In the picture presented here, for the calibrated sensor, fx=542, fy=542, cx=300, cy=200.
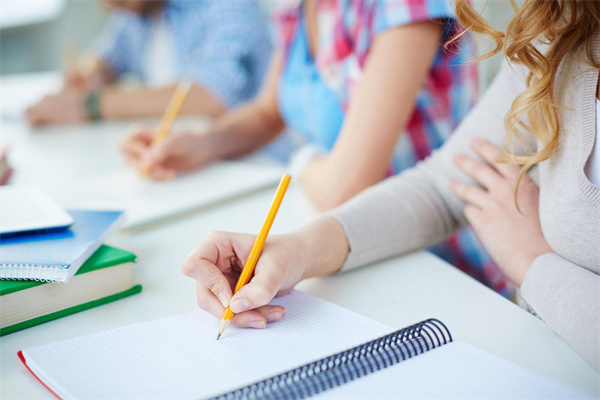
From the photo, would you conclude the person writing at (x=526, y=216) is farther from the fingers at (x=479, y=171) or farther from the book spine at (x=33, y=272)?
the book spine at (x=33, y=272)

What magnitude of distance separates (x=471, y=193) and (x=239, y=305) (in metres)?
0.32

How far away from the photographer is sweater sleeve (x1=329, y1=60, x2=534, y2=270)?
23.4 inches

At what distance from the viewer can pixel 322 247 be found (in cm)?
55

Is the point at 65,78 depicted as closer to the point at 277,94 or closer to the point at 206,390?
the point at 277,94

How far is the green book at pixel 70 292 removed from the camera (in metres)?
0.47

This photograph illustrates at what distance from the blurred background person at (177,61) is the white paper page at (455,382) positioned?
132 centimetres

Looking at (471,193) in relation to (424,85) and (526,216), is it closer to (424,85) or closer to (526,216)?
(526,216)

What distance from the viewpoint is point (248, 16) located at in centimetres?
169

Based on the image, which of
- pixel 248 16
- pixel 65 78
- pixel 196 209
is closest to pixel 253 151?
pixel 196 209

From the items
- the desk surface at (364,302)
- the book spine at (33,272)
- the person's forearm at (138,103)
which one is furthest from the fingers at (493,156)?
the person's forearm at (138,103)

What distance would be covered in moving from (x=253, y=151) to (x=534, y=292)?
0.87 meters

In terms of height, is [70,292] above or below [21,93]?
below

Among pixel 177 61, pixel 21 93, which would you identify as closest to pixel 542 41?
Result: pixel 177 61

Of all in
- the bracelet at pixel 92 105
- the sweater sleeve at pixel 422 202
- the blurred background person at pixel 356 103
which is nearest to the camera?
the sweater sleeve at pixel 422 202
